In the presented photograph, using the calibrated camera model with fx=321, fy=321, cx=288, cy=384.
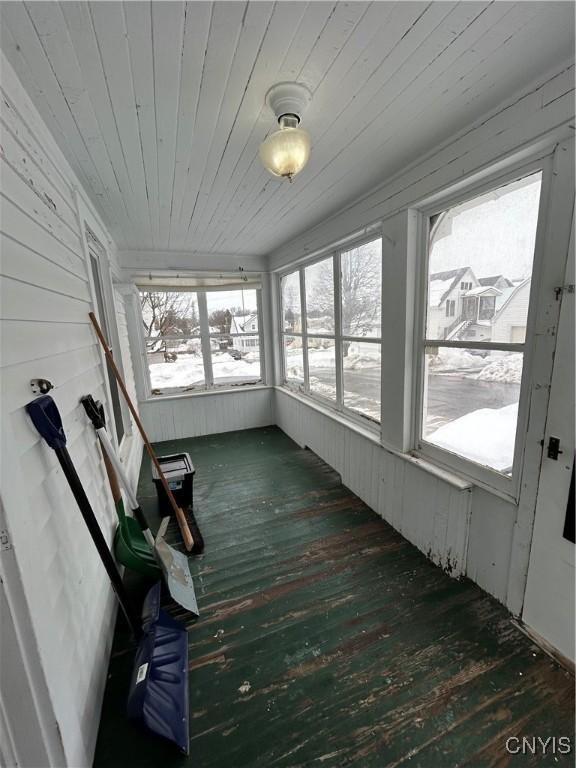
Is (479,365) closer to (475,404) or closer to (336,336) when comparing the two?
(475,404)

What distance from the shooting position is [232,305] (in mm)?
4426

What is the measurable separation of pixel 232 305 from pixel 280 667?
3.88 m

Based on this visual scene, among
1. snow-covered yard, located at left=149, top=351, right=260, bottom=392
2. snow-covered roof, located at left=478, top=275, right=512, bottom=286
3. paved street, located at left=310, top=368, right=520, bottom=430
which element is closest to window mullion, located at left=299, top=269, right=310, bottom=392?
snow-covered yard, located at left=149, top=351, right=260, bottom=392

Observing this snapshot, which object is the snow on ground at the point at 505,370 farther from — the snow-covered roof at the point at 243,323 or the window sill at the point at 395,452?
the snow-covered roof at the point at 243,323

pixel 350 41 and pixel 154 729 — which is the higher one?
pixel 350 41

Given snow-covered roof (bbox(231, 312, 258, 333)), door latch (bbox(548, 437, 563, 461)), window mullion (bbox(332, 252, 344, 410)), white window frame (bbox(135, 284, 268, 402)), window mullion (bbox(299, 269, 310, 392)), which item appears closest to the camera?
door latch (bbox(548, 437, 563, 461))

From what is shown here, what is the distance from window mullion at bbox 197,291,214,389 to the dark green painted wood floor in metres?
2.58

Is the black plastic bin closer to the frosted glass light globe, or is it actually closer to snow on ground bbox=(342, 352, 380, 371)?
snow on ground bbox=(342, 352, 380, 371)

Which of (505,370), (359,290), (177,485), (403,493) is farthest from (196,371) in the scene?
(505,370)

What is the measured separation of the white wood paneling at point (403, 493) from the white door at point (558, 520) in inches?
9.1

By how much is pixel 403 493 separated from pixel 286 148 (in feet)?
6.84

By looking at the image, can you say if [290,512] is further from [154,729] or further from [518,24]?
[518,24]

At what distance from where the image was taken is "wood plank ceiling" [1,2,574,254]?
0.94 m

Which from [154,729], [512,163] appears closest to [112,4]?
[512,163]
